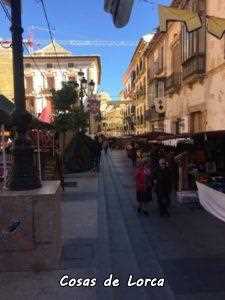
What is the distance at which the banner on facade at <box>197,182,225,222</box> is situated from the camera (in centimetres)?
954

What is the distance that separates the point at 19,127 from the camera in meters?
7.38

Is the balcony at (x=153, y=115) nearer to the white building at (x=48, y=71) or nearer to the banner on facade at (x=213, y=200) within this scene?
the banner on facade at (x=213, y=200)

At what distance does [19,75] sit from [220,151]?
9209 millimetres

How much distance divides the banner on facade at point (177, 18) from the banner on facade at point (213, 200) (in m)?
3.45

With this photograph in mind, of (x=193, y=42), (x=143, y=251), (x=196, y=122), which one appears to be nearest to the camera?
(x=143, y=251)

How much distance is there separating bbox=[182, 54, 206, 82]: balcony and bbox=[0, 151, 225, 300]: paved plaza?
9.39m

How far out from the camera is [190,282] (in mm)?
6766

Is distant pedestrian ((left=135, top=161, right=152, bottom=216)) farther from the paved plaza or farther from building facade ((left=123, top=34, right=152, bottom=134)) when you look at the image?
building facade ((left=123, top=34, right=152, bottom=134))

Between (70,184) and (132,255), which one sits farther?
(70,184)

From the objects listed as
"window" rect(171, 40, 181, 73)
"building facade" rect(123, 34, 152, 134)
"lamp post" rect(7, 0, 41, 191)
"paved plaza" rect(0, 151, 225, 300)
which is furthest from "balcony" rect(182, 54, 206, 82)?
"building facade" rect(123, 34, 152, 134)

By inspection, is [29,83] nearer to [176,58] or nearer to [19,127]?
[176,58]

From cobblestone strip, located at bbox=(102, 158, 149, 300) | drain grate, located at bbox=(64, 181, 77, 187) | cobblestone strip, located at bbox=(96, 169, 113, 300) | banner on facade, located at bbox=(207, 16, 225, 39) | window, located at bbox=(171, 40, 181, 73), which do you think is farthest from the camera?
window, located at bbox=(171, 40, 181, 73)

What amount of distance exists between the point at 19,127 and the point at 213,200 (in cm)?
485

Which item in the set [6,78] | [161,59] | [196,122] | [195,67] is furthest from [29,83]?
[195,67]
